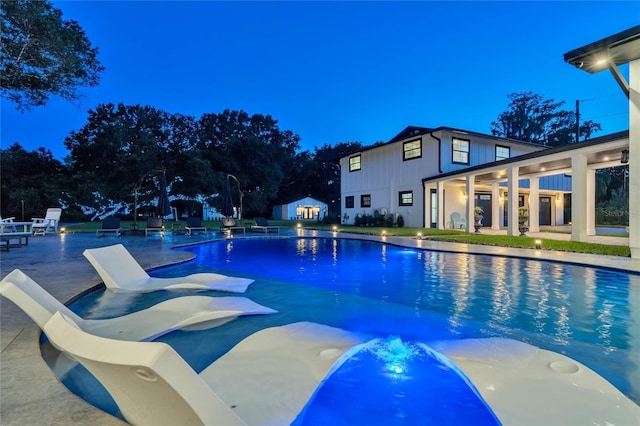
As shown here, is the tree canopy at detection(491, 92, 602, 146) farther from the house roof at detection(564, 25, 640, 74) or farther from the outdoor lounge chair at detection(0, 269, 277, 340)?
the outdoor lounge chair at detection(0, 269, 277, 340)

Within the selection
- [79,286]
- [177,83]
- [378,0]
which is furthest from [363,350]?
[177,83]

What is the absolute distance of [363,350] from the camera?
3.49 m

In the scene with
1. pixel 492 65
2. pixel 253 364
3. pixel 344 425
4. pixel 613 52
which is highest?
pixel 492 65

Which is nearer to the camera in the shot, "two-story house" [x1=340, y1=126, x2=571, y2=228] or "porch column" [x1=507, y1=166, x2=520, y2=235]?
"porch column" [x1=507, y1=166, x2=520, y2=235]

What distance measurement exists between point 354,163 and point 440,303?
1999cm

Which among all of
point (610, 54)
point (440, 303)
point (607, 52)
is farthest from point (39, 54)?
point (610, 54)

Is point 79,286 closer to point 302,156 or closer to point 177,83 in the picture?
point 302,156

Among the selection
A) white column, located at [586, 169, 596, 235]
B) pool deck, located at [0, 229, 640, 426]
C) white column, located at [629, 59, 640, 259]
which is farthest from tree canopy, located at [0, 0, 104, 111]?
white column, located at [586, 169, 596, 235]

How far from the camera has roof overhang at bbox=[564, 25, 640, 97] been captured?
24.5ft

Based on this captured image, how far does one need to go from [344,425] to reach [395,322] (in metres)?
2.31

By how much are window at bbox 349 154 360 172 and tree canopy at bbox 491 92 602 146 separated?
3016 centimetres

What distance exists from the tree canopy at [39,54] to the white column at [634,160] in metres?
18.1

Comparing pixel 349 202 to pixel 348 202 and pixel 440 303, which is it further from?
pixel 440 303

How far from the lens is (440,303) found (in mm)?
5398
